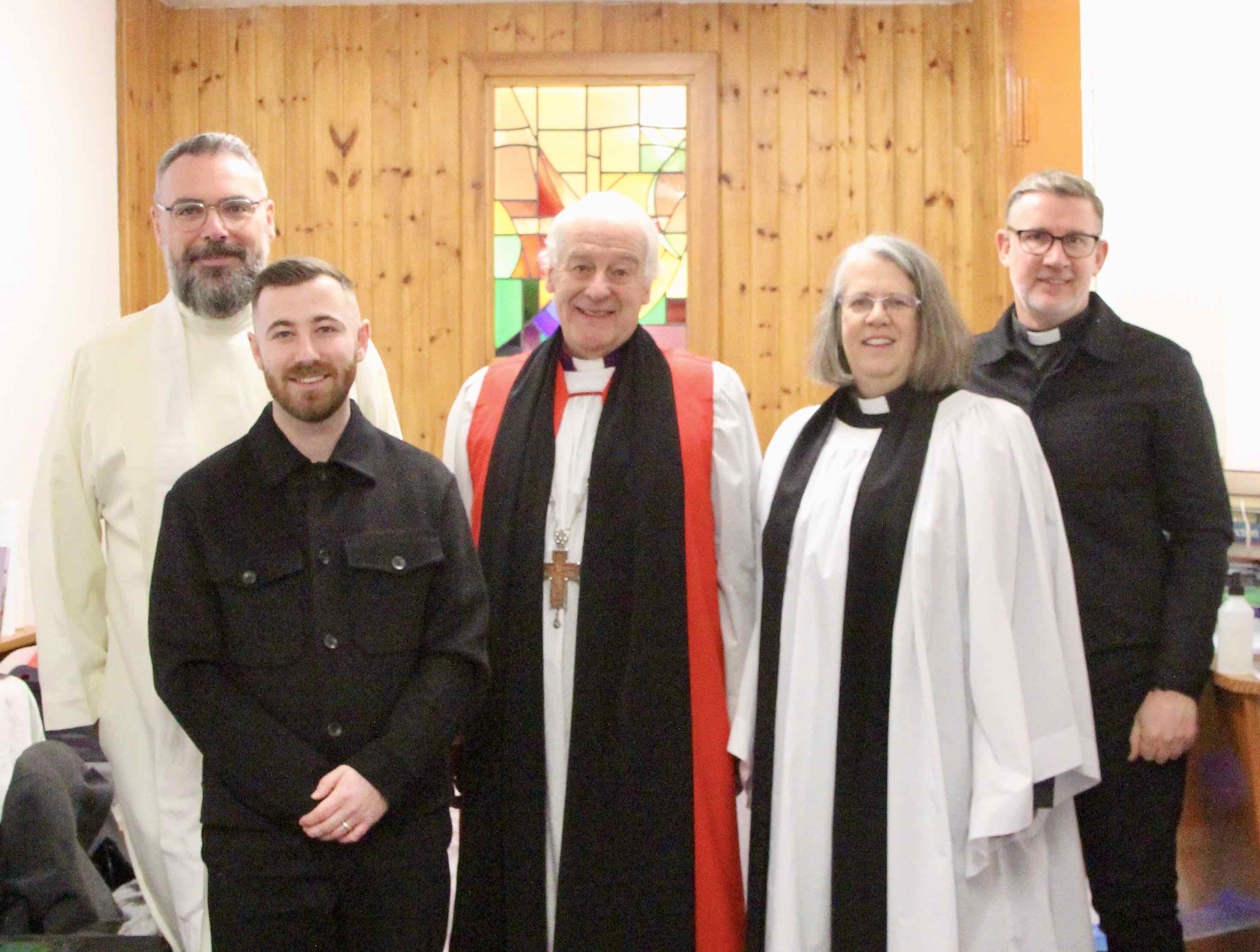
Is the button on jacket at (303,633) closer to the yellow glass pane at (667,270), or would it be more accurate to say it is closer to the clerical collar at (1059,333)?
the clerical collar at (1059,333)

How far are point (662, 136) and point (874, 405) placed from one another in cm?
334

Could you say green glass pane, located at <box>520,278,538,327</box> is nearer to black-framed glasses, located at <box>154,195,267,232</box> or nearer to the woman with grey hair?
black-framed glasses, located at <box>154,195,267,232</box>

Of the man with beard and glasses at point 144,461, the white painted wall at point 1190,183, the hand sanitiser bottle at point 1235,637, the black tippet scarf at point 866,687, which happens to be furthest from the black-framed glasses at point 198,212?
the white painted wall at point 1190,183

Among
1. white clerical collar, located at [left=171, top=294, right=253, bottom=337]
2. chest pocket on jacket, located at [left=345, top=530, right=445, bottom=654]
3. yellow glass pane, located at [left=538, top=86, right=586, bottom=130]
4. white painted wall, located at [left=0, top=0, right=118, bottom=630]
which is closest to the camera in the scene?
chest pocket on jacket, located at [left=345, top=530, right=445, bottom=654]

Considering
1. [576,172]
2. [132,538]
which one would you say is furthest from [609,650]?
[576,172]

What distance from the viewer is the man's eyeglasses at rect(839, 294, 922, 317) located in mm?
2115

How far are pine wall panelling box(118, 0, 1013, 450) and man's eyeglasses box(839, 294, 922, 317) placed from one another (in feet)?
10.1

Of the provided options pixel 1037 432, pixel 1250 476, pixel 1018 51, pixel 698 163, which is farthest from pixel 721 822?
pixel 1018 51

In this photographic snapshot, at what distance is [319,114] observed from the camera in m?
5.21

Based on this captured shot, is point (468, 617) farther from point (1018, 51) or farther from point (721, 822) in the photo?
point (1018, 51)

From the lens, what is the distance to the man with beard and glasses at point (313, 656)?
70.5 inches

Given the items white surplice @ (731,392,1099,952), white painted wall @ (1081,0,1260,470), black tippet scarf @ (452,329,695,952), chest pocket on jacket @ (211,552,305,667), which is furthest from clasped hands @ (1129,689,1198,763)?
chest pocket on jacket @ (211,552,305,667)

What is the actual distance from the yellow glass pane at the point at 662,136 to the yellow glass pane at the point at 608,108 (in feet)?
0.27

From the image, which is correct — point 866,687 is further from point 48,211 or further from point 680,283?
point 48,211
